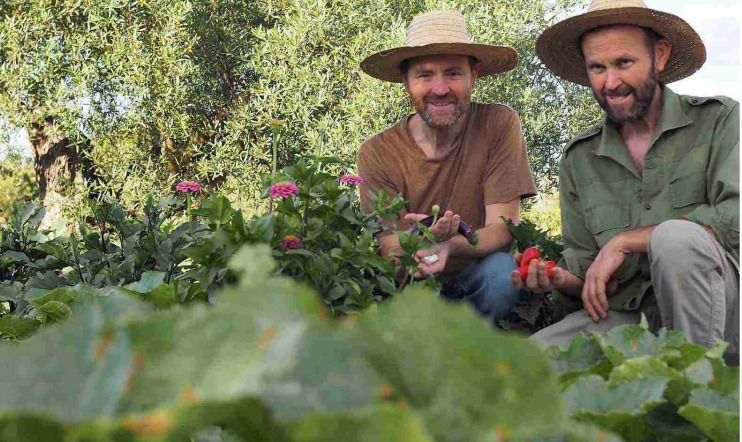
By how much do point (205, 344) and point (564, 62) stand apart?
3.70 meters

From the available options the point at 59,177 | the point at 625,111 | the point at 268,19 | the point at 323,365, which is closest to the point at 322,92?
the point at 268,19

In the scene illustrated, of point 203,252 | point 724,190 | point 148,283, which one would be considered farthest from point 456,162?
point 148,283

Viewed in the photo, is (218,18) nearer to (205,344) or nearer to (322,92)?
(322,92)

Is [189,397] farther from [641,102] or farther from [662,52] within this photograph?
[662,52]

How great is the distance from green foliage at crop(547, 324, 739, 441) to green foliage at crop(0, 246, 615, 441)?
8.7 inches

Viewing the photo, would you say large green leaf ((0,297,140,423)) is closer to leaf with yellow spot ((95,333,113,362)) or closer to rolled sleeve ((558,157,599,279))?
leaf with yellow spot ((95,333,113,362))

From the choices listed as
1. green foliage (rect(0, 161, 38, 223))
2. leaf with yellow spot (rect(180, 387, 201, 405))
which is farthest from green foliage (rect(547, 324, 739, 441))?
green foliage (rect(0, 161, 38, 223))

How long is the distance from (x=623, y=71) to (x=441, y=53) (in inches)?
37.4

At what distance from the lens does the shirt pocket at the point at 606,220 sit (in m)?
3.17

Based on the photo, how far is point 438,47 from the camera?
3.79m

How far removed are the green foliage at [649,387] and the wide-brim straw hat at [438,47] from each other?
3.05 metres

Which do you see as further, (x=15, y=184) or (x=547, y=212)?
(x=15, y=184)

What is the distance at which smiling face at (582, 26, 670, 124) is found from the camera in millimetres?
3168

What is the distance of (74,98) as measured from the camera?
9.03 meters
